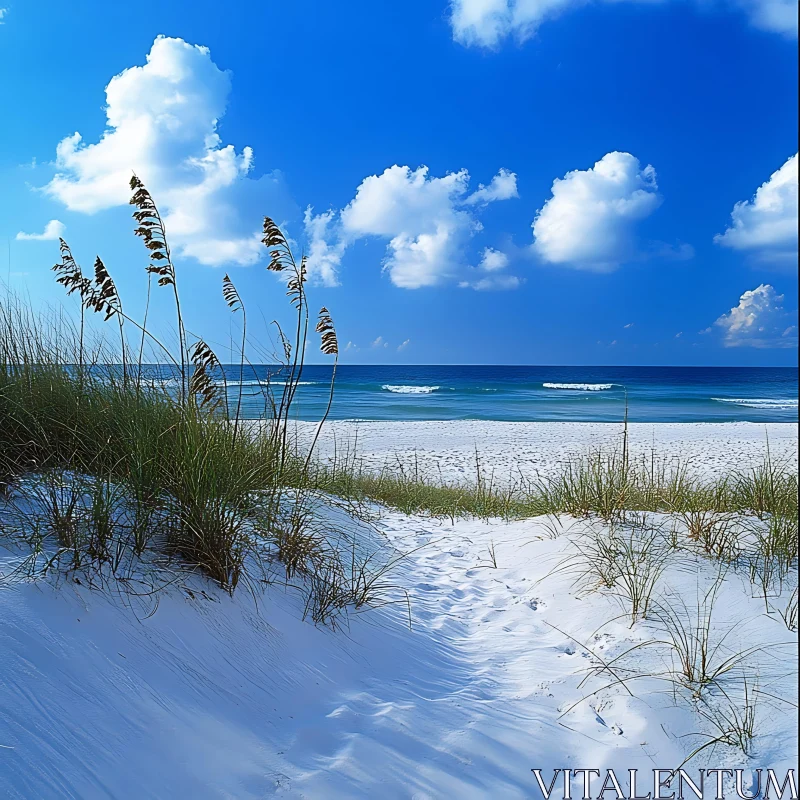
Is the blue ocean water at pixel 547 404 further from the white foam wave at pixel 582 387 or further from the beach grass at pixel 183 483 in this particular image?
the beach grass at pixel 183 483

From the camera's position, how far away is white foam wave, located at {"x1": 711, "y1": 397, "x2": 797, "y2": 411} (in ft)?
108

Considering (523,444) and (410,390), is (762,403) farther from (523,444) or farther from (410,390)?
(523,444)

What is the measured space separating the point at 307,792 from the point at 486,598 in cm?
245

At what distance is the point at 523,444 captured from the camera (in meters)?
17.4

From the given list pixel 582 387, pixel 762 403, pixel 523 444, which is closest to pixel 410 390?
pixel 582 387

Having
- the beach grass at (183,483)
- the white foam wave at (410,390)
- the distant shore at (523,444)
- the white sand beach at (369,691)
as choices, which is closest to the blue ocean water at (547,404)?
the white foam wave at (410,390)

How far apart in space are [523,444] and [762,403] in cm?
2516

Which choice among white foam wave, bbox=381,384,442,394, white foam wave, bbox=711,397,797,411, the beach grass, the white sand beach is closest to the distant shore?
the beach grass

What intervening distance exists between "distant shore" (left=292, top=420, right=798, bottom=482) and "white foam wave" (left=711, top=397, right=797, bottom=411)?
8655mm

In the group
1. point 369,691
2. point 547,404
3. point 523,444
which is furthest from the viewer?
point 547,404

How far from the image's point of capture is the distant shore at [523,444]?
12.6 m

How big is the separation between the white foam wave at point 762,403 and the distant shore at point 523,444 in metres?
8.66

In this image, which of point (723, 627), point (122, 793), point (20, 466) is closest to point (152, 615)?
point (122, 793)

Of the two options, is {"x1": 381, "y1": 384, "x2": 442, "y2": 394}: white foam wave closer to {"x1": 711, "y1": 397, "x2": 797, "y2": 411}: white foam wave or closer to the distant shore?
the distant shore
